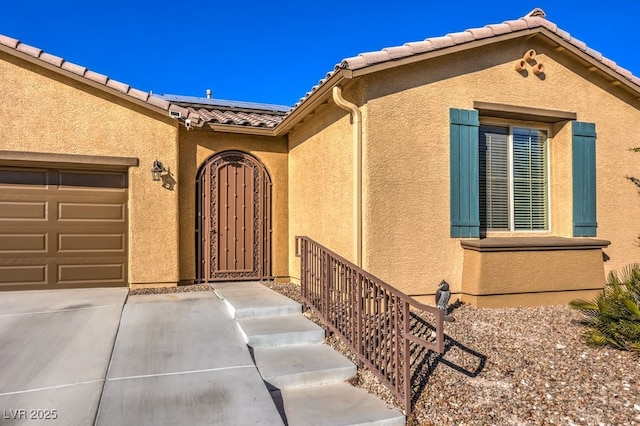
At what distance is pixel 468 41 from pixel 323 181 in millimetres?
2906

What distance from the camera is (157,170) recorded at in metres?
7.04

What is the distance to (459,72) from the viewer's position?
6.09m

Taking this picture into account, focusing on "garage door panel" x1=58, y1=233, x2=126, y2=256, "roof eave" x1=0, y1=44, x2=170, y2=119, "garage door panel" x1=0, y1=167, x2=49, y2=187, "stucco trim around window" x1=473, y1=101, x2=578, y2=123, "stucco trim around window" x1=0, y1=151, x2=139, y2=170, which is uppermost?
"roof eave" x1=0, y1=44, x2=170, y2=119

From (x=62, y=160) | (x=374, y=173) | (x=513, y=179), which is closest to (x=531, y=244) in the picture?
(x=513, y=179)

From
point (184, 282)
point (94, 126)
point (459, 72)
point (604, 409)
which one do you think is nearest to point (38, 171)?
point (94, 126)

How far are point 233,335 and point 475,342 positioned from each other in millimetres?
2646

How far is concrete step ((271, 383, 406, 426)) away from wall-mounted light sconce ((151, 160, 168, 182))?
185 inches

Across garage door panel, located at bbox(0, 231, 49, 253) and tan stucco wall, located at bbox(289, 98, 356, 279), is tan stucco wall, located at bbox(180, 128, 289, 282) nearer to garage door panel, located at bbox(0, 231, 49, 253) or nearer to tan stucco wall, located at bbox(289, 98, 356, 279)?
tan stucco wall, located at bbox(289, 98, 356, 279)

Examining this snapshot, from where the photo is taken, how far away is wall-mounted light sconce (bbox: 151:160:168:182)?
23.1 ft

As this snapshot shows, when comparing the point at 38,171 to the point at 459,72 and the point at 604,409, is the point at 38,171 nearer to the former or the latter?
the point at 459,72

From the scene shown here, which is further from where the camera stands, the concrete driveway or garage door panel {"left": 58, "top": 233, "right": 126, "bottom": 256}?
garage door panel {"left": 58, "top": 233, "right": 126, "bottom": 256}

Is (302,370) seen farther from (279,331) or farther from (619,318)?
(619,318)

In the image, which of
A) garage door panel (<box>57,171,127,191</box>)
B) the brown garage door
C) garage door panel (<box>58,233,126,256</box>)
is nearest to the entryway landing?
garage door panel (<box>58,233,126,256</box>)

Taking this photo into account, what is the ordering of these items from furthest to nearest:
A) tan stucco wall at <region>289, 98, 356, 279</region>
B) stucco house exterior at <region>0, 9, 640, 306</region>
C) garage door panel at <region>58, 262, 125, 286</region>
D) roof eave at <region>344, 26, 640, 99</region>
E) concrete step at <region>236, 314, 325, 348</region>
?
garage door panel at <region>58, 262, 125, 286</region>
tan stucco wall at <region>289, 98, 356, 279</region>
stucco house exterior at <region>0, 9, 640, 306</region>
roof eave at <region>344, 26, 640, 99</region>
concrete step at <region>236, 314, 325, 348</region>
